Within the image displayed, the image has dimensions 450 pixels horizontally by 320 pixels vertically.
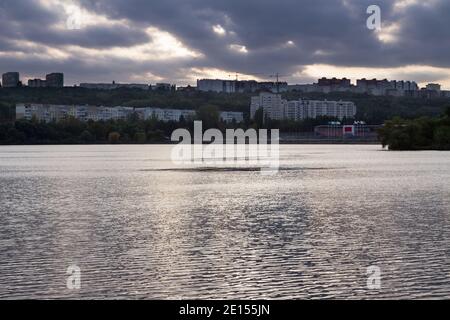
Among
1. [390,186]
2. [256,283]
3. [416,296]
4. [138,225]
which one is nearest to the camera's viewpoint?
[416,296]

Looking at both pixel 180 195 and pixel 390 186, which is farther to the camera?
pixel 390 186

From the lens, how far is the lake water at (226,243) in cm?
1653

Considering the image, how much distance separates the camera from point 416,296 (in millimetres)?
15523

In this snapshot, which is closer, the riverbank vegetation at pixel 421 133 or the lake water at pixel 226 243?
the lake water at pixel 226 243

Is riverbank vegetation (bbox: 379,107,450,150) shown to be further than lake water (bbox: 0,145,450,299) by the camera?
Yes

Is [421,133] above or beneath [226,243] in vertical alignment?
above

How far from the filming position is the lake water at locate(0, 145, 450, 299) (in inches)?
651

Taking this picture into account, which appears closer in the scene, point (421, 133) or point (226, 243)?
point (226, 243)

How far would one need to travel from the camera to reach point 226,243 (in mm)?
22500

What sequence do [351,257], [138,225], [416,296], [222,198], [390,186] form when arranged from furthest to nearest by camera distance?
[390,186] → [222,198] → [138,225] → [351,257] → [416,296]

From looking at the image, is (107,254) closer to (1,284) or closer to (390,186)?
(1,284)
